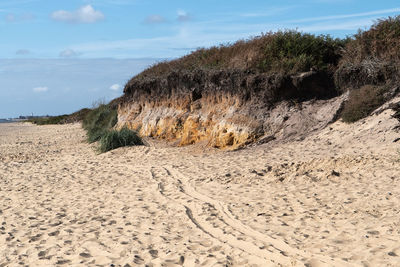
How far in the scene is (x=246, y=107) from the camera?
49.2 ft

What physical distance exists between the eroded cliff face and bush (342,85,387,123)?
618 mm

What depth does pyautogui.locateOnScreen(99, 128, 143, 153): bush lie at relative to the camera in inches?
674

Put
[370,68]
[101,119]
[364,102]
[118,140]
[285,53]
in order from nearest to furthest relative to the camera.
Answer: [364,102] < [370,68] < [285,53] < [118,140] < [101,119]

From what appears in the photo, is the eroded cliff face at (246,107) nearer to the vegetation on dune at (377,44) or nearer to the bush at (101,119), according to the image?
the vegetation on dune at (377,44)

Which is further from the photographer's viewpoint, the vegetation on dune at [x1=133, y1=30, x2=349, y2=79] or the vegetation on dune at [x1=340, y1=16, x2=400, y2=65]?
the vegetation on dune at [x1=133, y1=30, x2=349, y2=79]

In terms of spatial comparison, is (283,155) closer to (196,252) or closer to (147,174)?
(147,174)

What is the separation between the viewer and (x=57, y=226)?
730cm

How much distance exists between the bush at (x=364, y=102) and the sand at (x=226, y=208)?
0.32 metres

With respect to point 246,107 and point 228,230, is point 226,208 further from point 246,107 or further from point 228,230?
point 246,107

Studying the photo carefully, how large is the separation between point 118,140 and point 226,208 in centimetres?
1030

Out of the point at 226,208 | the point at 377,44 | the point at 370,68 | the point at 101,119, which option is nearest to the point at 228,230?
the point at 226,208

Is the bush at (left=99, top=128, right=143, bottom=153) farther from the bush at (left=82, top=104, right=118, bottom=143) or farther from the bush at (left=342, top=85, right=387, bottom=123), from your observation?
the bush at (left=342, top=85, right=387, bottom=123)

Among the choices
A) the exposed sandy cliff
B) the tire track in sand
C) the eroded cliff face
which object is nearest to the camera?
the tire track in sand

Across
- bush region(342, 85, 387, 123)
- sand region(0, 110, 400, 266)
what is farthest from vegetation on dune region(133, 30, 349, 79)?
sand region(0, 110, 400, 266)
